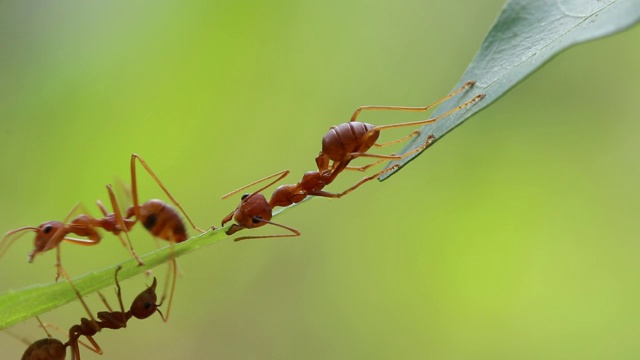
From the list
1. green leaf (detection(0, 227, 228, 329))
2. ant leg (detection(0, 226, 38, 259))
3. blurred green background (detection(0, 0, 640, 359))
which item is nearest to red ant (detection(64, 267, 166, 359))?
ant leg (detection(0, 226, 38, 259))

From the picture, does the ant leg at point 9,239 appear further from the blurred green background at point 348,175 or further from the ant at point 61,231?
the blurred green background at point 348,175

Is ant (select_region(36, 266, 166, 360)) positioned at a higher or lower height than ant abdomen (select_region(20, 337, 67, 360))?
lower

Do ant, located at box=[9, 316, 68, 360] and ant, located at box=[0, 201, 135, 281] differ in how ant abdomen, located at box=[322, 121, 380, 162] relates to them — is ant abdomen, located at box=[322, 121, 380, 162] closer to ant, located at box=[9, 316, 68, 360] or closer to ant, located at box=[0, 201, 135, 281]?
ant, located at box=[0, 201, 135, 281]

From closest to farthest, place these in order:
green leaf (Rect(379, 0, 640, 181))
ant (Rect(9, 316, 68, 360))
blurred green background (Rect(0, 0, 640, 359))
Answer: green leaf (Rect(379, 0, 640, 181)), ant (Rect(9, 316, 68, 360)), blurred green background (Rect(0, 0, 640, 359))

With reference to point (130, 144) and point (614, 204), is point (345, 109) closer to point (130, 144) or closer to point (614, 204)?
point (130, 144)

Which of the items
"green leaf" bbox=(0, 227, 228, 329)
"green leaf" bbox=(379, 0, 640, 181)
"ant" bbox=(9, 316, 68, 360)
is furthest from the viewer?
"ant" bbox=(9, 316, 68, 360)

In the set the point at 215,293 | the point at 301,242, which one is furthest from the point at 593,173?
the point at 215,293

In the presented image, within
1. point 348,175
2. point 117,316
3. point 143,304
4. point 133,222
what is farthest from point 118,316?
point 348,175
